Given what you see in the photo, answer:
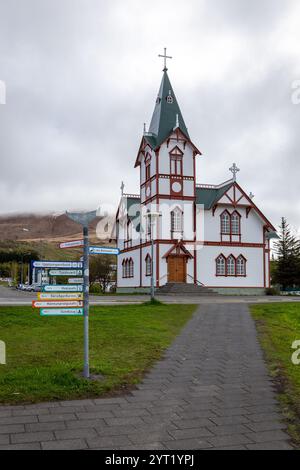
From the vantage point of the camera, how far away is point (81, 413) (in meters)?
5.98

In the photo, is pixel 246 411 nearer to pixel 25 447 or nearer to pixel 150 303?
pixel 25 447

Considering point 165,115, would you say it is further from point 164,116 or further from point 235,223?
point 235,223

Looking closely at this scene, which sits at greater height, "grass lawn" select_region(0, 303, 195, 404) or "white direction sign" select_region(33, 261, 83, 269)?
"white direction sign" select_region(33, 261, 83, 269)

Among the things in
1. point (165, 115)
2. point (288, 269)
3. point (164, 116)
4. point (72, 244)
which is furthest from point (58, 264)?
point (288, 269)

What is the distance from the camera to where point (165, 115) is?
149 feet

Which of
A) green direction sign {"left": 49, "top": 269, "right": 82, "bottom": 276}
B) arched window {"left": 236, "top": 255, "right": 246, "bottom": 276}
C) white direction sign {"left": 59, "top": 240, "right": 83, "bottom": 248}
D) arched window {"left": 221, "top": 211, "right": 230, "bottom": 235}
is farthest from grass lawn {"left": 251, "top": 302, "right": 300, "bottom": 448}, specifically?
arched window {"left": 221, "top": 211, "right": 230, "bottom": 235}

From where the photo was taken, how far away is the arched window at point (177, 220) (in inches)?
1679

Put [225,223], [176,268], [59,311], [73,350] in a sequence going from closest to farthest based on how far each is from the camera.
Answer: [59,311], [73,350], [176,268], [225,223]

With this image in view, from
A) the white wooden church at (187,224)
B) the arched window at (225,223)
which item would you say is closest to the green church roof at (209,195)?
the white wooden church at (187,224)

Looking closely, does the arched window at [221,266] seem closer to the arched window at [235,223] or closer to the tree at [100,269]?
the arched window at [235,223]

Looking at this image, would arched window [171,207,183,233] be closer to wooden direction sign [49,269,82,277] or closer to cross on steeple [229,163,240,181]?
cross on steeple [229,163,240,181]

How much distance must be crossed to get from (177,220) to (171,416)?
37171 mm

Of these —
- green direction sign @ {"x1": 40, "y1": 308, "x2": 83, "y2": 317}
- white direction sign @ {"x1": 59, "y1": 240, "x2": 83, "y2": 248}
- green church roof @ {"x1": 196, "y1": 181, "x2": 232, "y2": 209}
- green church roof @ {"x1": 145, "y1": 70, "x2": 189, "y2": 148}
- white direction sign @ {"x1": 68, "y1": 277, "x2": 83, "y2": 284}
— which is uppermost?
green church roof @ {"x1": 145, "y1": 70, "x2": 189, "y2": 148}

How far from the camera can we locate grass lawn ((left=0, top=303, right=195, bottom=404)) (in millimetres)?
7023
